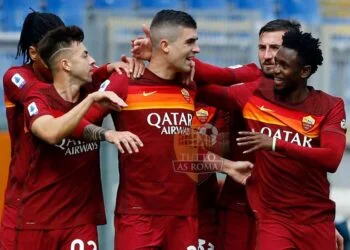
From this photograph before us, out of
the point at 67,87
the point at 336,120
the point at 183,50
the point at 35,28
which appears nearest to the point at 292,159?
the point at 336,120

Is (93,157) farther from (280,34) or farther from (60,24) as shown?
(280,34)

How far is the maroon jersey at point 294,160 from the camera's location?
22.2 ft

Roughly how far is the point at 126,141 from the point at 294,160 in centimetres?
105

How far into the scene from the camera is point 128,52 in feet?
28.5

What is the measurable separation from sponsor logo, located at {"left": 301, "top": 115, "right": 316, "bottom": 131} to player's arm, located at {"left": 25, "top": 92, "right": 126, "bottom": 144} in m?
1.07

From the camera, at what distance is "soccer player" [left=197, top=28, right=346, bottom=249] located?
22.2 feet

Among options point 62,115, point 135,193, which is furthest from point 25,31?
point 135,193

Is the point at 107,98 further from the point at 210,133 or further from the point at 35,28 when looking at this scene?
the point at 210,133

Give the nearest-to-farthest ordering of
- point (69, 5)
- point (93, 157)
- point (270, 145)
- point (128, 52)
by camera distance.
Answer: point (270, 145), point (93, 157), point (128, 52), point (69, 5)

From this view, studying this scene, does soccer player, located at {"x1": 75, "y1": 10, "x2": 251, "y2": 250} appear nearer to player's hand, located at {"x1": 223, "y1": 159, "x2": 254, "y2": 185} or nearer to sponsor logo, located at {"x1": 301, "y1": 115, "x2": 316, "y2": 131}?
player's hand, located at {"x1": 223, "y1": 159, "x2": 254, "y2": 185}

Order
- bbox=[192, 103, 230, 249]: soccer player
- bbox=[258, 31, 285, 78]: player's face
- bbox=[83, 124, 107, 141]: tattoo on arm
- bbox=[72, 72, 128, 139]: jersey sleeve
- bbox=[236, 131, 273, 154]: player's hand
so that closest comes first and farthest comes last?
bbox=[236, 131, 273, 154]: player's hand < bbox=[83, 124, 107, 141]: tattoo on arm < bbox=[72, 72, 128, 139]: jersey sleeve < bbox=[258, 31, 285, 78]: player's face < bbox=[192, 103, 230, 249]: soccer player

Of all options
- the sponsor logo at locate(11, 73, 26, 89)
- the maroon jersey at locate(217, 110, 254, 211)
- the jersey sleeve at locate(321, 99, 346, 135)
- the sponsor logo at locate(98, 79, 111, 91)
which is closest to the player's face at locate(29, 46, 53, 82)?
the sponsor logo at locate(11, 73, 26, 89)

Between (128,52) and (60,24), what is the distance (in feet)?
5.08

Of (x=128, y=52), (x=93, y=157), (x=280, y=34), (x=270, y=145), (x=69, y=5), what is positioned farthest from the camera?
(x=69, y=5)
